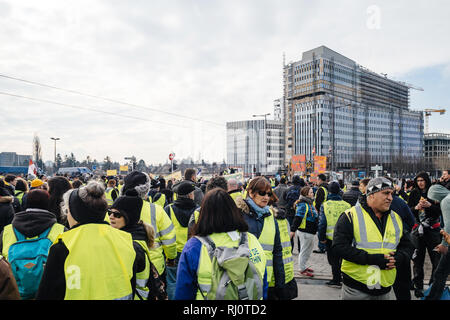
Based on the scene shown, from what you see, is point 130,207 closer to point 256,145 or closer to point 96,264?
point 96,264

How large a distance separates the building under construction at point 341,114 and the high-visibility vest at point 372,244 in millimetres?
106167

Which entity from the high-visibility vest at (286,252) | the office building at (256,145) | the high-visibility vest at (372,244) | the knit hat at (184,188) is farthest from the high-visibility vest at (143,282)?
the office building at (256,145)

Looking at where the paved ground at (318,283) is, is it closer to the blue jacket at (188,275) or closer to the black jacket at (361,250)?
the black jacket at (361,250)

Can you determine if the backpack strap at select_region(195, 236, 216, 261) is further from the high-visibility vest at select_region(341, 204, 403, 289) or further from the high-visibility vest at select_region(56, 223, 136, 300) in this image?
the high-visibility vest at select_region(341, 204, 403, 289)

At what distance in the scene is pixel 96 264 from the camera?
2393 millimetres

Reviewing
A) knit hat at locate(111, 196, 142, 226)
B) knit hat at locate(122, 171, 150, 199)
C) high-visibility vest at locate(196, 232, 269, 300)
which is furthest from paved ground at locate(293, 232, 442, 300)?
high-visibility vest at locate(196, 232, 269, 300)

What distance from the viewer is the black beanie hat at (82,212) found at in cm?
252

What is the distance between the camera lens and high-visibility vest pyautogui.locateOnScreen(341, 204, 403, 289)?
3.69 metres

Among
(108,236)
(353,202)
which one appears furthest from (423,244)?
(108,236)

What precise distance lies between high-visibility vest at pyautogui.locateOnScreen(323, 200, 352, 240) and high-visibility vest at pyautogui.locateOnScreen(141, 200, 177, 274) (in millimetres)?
3649

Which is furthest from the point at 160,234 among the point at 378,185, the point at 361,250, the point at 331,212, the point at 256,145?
the point at 256,145

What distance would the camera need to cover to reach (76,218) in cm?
252
